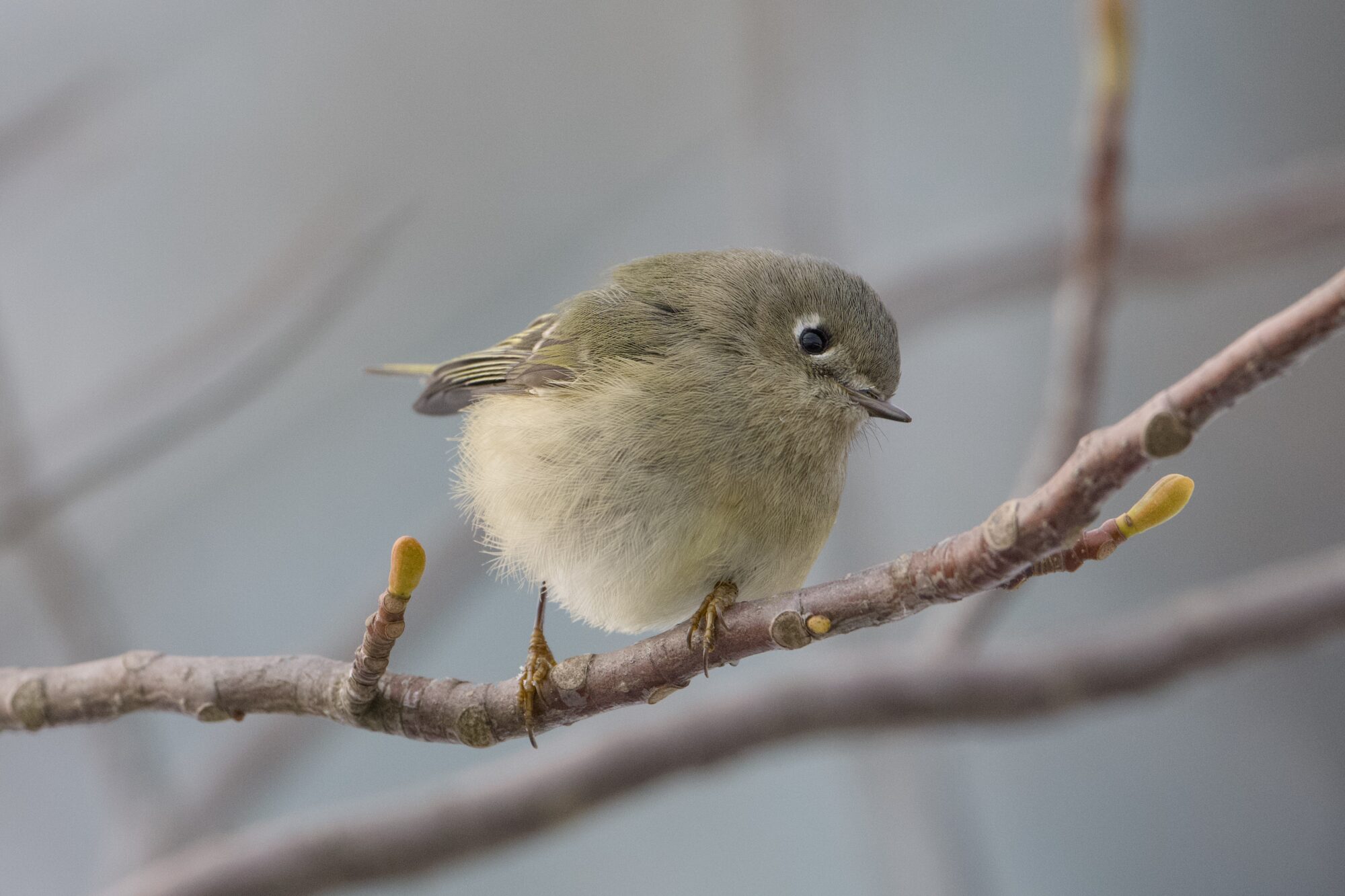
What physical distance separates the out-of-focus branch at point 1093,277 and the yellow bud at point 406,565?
0.92m

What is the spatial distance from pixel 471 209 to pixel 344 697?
7.16 ft

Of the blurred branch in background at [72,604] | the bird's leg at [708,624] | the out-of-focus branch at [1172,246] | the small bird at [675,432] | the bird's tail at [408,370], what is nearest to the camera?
the bird's leg at [708,624]

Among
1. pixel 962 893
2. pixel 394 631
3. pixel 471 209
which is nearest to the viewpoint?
pixel 394 631

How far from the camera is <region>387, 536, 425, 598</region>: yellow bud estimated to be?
779 mm

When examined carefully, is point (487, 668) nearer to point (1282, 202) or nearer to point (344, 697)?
point (344, 697)

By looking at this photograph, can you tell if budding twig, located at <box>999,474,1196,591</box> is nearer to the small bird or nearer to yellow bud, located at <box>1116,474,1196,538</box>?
yellow bud, located at <box>1116,474,1196,538</box>

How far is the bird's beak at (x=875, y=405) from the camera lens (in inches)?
49.5

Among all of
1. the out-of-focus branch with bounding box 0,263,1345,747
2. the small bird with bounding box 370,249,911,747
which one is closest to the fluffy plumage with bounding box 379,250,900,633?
the small bird with bounding box 370,249,911,747

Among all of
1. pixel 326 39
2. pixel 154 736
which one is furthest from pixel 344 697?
pixel 326 39

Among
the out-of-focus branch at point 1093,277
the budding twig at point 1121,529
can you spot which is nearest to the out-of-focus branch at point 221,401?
the out-of-focus branch at point 1093,277

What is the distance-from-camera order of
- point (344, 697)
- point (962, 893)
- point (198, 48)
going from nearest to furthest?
point (344, 697), point (962, 893), point (198, 48)

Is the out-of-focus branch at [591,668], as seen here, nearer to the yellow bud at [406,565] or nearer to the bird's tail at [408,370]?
the yellow bud at [406,565]

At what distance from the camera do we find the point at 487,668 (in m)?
2.55

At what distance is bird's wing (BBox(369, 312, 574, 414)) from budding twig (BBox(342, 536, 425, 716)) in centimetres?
57
